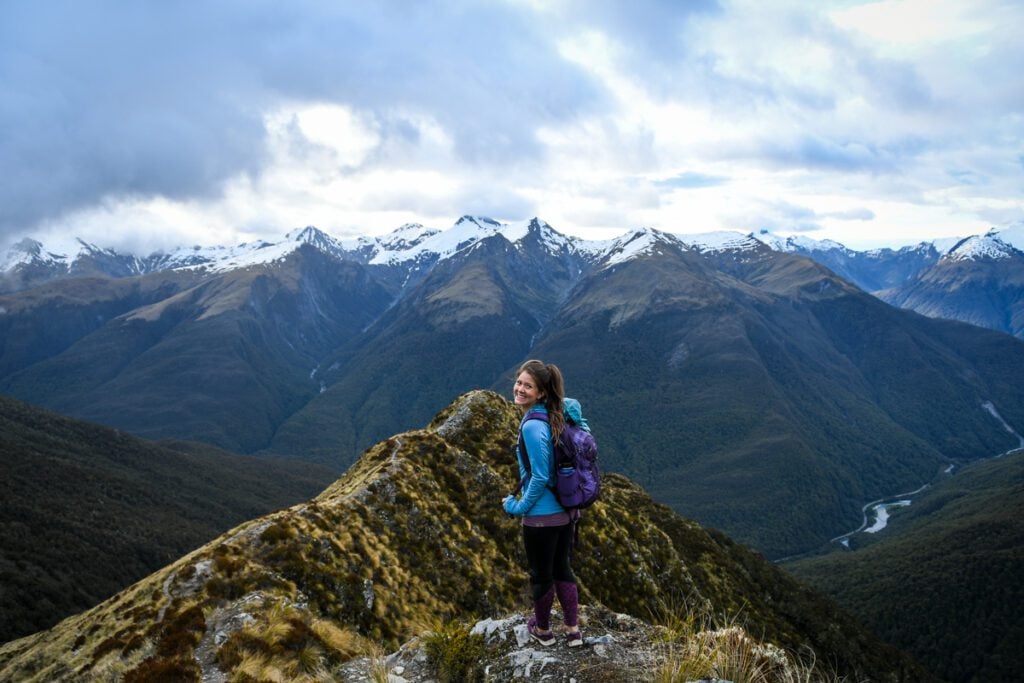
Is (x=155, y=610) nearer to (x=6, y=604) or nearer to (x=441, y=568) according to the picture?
(x=441, y=568)

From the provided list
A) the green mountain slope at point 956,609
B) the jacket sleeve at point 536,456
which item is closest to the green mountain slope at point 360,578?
the jacket sleeve at point 536,456

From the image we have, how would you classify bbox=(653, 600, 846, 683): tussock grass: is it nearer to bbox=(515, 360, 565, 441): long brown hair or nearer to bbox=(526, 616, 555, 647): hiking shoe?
bbox=(526, 616, 555, 647): hiking shoe

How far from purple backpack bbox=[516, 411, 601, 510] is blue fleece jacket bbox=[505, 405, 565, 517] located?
0.41ft

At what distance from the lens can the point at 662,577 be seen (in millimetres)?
50594

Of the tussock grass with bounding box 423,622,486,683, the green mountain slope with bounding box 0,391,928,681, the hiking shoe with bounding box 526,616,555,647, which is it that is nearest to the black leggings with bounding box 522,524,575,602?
the hiking shoe with bounding box 526,616,555,647

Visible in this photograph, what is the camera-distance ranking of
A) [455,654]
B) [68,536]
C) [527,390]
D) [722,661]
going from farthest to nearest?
[68,536]
[455,654]
[527,390]
[722,661]

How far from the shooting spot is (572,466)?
11.8 metres

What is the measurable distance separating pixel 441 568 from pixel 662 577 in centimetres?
2790

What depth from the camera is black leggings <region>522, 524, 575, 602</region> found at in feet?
39.8

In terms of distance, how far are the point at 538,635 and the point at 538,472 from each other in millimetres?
3622

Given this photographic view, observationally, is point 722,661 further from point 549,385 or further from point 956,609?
point 956,609

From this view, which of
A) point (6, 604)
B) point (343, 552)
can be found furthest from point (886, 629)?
point (6, 604)

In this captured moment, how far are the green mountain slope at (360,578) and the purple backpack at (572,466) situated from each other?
757cm

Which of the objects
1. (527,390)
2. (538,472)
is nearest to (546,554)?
(538,472)
